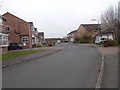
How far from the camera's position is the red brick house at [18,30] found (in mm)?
52925

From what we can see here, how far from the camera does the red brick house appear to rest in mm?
52925

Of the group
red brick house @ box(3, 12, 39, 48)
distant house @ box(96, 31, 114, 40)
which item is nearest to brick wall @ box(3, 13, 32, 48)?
red brick house @ box(3, 12, 39, 48)

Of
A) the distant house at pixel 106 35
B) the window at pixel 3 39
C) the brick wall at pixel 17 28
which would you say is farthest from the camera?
the distant house at pixel 106 35

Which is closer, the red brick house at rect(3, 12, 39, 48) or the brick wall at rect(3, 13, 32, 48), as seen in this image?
the red brick house at rect(3, 12, 39, 48)

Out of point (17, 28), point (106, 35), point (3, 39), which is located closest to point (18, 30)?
point (17, 28)

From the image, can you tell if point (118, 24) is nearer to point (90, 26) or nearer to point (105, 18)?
point (105, 18)

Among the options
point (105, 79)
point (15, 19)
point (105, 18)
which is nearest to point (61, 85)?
point (105, 79)

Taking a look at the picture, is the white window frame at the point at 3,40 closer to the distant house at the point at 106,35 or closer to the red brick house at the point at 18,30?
the red brick house at the point at 18,30

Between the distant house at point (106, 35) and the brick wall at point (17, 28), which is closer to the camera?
the brick wall at point (17, 28)

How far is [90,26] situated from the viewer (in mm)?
105125

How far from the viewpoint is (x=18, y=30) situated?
5528 centimetres

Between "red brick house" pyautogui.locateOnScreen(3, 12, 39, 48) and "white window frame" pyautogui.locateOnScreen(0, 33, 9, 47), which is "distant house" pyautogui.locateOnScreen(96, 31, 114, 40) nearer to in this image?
"red brick house" pyautogui.locateOnScreen(3, 12, 39, 48)

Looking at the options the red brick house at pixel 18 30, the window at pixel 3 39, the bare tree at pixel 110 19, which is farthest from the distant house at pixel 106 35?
the window at pixel 3 39

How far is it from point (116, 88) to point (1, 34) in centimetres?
2663
